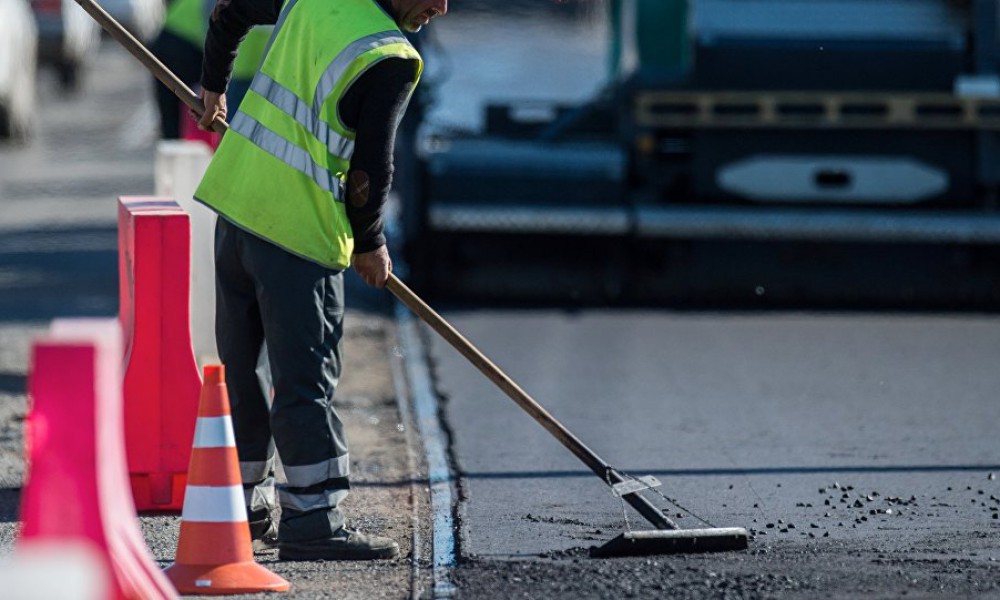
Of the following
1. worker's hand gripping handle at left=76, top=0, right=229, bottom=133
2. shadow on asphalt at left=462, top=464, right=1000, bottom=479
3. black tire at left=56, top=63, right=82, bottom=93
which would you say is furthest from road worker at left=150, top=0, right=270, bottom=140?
black tire at left=56, top=63, right=82, bottom=93

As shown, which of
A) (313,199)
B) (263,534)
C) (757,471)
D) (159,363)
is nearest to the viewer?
(313,199)

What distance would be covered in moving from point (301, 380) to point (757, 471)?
77.4 inches

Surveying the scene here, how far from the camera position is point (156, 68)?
5781mm

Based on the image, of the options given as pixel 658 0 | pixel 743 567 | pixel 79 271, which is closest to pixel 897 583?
pixel 743 567

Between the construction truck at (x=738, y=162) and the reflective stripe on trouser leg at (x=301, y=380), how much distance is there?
16.2 feet

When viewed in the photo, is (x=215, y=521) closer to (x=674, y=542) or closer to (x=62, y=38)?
(x=674, y=542)

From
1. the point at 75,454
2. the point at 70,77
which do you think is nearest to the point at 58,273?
the point at 75,454

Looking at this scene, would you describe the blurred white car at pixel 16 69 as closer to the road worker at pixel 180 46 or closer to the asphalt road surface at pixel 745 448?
the road worker at pixel 180 46

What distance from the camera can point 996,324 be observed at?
1002 cm

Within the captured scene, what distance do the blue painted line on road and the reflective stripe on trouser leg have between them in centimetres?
35

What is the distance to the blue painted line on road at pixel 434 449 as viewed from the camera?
210 inches

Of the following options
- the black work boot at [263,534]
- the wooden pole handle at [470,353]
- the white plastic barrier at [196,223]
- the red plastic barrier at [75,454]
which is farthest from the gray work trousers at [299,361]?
the white plastic barrier at [196,223]

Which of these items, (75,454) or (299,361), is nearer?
(75,454)

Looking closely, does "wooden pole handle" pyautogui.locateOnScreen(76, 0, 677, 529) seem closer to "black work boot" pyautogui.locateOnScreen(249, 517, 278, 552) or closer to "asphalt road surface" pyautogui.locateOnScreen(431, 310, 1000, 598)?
"asphalt road surface" pyautogui.locateOnScreen(431, 310, 1000, 598)
